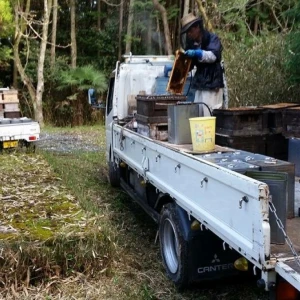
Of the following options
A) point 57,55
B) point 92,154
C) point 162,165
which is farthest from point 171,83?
point 57,55

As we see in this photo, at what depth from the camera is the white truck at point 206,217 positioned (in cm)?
242

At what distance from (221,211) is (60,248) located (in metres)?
1.61

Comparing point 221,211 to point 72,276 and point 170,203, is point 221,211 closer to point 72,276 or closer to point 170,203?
point 170,203

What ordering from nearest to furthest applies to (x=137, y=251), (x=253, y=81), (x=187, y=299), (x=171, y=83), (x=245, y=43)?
(x=187, y=299) → (x=137, y=251) → (x=171, y=83) → (x=253, y=81) → (x=245, y=43)

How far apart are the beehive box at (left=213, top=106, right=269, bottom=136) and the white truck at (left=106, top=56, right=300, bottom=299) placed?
396 mm

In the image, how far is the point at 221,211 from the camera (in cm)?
286

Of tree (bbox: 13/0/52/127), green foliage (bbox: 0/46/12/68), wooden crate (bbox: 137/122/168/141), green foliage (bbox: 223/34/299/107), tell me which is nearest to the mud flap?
wooden crate (bbox: 137/122/168/141)

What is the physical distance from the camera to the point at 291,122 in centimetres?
408

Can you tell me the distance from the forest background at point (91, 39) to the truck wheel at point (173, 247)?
6107 millimetres

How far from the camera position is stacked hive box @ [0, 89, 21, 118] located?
33.6 ft

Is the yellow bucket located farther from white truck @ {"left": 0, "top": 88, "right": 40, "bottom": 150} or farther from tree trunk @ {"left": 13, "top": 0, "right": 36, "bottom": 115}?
tree trunk @ {"left": 13, "top": 0, "right": 36, "bottom": 115}

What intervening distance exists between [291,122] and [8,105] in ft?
25.9

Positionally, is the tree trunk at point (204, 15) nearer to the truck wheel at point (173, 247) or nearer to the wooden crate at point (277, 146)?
the wooden crate at point (277, 146)

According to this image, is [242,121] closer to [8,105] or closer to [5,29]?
[8,105]
